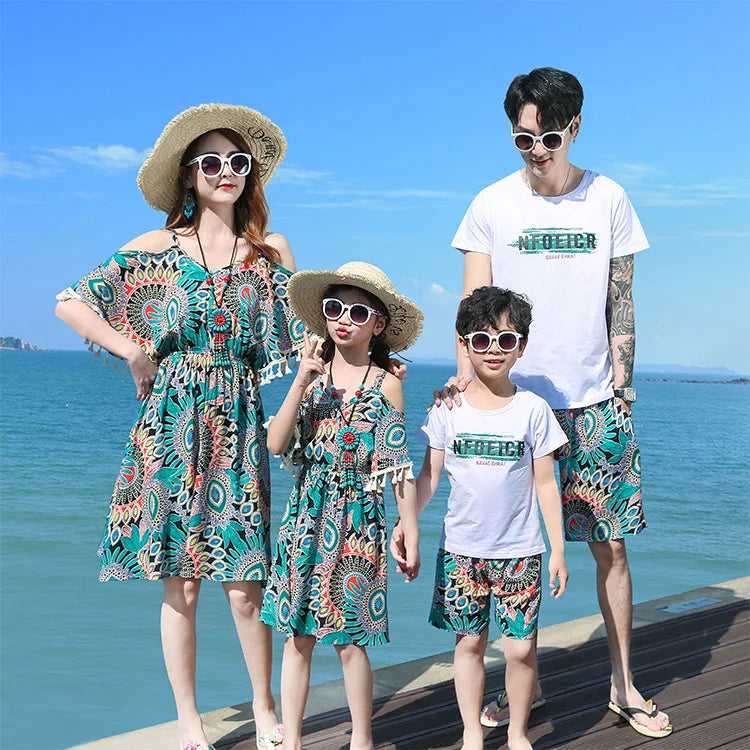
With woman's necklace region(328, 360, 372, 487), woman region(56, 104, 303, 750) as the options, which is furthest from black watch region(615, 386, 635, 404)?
woman region(56, 104, 303, 750)

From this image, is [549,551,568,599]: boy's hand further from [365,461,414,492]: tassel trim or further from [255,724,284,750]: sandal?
[255,724,284,750]: sandal

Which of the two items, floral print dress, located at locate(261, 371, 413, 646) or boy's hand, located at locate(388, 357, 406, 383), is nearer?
floral print dress, located at locate(261, 371, 413, 646)

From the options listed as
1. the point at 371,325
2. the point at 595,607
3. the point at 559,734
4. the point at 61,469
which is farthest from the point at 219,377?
the point at 61,469

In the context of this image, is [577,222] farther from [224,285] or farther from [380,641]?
[380,641]

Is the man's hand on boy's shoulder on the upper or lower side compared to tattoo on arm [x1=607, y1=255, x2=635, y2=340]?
lower

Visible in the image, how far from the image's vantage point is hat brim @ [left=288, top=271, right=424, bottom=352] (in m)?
2.94

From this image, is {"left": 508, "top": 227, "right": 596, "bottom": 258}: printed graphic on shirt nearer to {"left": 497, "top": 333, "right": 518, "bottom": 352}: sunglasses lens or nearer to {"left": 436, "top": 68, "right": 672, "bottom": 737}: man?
{"left": 436, "top": 68, "right": 672, "bottom": 737}: man

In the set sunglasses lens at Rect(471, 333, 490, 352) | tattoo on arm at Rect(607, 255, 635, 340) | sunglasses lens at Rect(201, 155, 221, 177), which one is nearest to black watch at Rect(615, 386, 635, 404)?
tattoo on arm at Rect(607, 255, 635, 340)

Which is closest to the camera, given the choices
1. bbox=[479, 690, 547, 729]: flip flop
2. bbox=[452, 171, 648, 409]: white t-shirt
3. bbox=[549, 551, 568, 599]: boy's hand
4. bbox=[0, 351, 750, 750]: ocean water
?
bbox=[549, 551, 568, 599]: boy's hand

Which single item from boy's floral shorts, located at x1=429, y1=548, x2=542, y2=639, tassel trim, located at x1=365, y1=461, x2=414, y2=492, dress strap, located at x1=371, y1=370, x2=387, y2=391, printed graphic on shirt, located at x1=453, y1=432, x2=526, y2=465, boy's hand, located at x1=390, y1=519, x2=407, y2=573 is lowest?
boy's floral shorts, located at x1=429, y1=548, x2=542, y2=639

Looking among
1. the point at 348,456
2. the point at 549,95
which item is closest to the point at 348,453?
the point at 348,456

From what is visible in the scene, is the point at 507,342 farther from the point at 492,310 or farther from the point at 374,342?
the point at 374,342

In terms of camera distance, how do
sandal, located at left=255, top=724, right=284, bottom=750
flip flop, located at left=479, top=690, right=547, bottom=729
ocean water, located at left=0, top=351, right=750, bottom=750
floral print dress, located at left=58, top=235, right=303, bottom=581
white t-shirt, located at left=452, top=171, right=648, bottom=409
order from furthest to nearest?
ocean water, located at left=0, top=351, right=750, bottom=750 < flip flop, located at left=479, top=690, right=547, bottom=729 < white t-shirt, located at left=452, top=171, right=648, bottom=409 < sandal, located at left=255, top=724, right=284, bottom=750 < floral print dress, located at left=58, top=235, right=303, bottom=581

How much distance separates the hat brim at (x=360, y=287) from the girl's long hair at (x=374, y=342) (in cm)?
1
